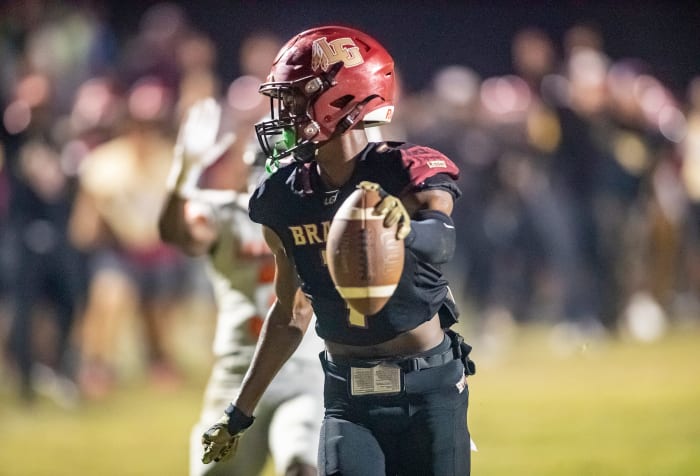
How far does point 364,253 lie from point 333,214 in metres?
0.47

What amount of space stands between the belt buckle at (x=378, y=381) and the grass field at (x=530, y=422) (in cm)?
323

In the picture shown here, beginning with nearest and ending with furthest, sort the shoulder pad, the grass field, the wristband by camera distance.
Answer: the shoulder pad
the wristband
the grass field

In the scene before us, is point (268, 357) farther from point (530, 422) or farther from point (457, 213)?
point (457, 213)

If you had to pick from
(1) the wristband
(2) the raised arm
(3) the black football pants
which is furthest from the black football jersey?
(2) the raised arm

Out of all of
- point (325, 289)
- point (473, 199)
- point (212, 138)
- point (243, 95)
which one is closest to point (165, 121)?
point (243, 95)

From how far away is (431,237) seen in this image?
3.04 meters

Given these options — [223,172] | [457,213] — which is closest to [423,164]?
[223,172]

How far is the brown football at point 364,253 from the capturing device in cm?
287

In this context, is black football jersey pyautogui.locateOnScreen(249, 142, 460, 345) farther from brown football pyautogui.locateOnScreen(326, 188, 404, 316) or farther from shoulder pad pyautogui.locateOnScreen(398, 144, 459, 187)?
brown football pyautogui.locateOnScreen(326, 188, 404, 316)

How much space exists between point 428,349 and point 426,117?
8.61 m

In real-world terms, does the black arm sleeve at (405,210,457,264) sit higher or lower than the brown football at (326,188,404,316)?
higher

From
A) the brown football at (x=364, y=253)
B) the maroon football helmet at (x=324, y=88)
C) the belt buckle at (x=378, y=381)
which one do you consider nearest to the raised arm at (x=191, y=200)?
the maroon football helmet at (x=324, y=88)

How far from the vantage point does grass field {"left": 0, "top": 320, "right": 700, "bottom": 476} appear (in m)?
6.70

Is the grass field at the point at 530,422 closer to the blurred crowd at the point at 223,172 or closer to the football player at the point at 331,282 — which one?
the blurred crowd at the point at 223,172
